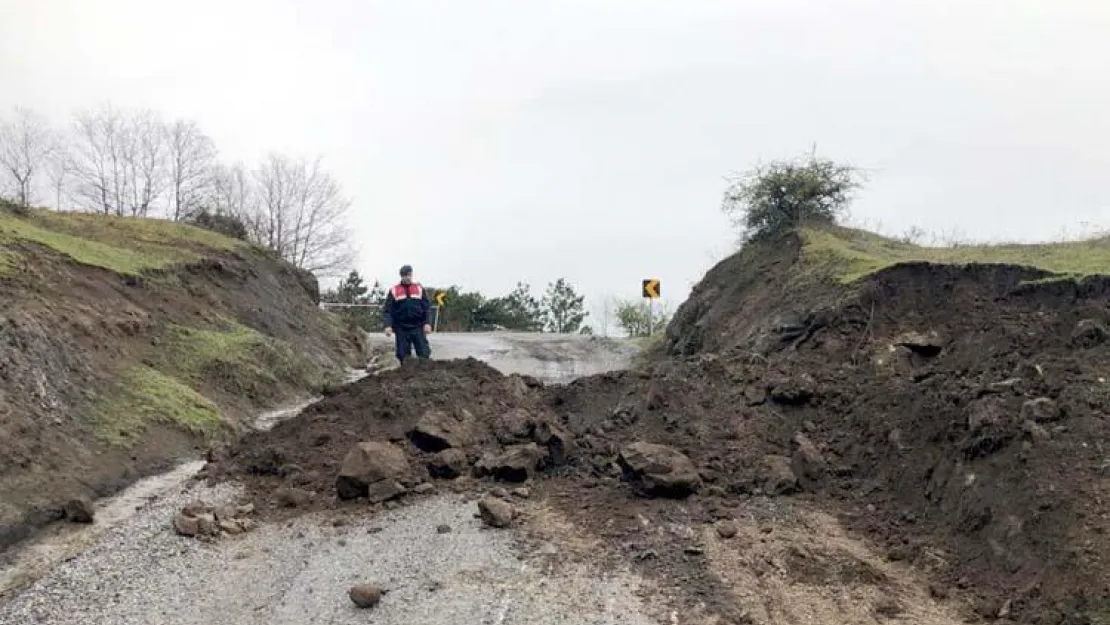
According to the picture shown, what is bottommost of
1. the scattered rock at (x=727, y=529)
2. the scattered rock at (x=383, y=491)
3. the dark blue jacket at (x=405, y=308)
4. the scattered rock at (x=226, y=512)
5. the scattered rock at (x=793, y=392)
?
the scattered rock at (x=226, y=512)

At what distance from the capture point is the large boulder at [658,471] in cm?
745

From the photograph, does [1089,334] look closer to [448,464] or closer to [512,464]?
[512,464]

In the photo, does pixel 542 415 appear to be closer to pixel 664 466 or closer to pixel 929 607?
pixel 664 466

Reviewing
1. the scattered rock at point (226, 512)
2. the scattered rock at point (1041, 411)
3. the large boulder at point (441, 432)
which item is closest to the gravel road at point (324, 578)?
the scattered rock at point (226, 512)

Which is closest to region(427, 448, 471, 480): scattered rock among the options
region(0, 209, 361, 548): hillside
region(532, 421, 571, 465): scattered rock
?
region(532, 421, 571, 465): scattered rock

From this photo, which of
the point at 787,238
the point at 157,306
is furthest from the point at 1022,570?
the point at 157,306

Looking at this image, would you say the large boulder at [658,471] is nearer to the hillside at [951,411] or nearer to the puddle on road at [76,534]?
the hillside at [951,411]

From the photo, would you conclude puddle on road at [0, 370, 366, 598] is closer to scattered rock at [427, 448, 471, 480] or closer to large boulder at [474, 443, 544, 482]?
scattered rock at [427, 448, 471, 480]

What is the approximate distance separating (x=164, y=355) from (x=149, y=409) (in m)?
2.64

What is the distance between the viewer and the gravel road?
5.97m

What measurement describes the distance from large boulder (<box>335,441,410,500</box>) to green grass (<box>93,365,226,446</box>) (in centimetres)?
275

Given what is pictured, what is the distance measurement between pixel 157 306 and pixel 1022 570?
1261cm

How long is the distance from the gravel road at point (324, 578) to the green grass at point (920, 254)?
6.51 m

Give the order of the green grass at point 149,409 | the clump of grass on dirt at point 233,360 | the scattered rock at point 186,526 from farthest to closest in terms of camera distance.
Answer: the clump of grass on dirt at point 233,360, the green grass at point 149,409, the scattered rock at point 186,526
